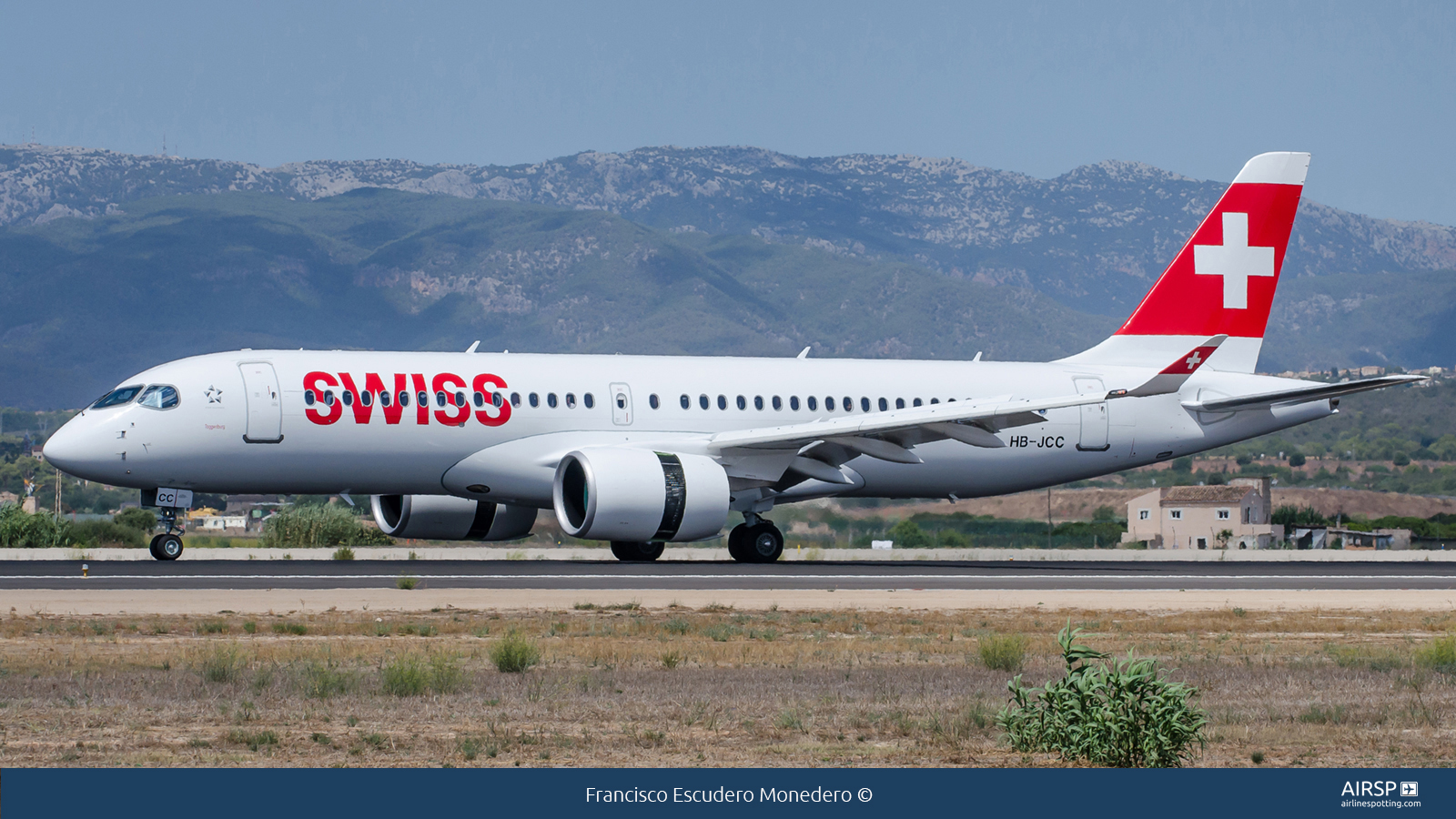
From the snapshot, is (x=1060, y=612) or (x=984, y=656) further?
(x=1060, y=612)

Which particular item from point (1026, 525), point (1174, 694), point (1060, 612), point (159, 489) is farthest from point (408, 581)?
point (1026, 525)

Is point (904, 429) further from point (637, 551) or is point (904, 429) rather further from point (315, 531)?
point (315, 531)

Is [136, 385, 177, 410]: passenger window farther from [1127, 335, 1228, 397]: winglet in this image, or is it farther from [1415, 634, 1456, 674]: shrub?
[1415, 634, 1456, 674]: shrub

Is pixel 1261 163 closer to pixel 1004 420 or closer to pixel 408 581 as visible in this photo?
pixel 1004 420

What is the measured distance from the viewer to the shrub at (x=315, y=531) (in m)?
45.7

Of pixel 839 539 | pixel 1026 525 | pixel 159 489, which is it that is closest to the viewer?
pixel 159 489

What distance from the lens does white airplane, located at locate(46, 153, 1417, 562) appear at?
3070 cm

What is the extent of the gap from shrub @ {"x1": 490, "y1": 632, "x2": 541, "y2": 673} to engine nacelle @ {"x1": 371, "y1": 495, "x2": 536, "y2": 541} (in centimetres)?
1784

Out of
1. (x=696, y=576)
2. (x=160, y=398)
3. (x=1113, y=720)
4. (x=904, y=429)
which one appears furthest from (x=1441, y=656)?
(x=160, y=398)

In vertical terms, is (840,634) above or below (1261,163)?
below

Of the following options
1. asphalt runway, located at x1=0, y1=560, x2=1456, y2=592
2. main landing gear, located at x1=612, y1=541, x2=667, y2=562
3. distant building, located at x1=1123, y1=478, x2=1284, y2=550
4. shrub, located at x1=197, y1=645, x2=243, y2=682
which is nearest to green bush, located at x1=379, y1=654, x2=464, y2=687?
shrub, located at x1=197, y1=645, x2=243, y2=682

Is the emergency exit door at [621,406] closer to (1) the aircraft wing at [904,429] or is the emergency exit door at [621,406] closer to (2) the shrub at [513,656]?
Result: (1) the aircraft wing at [904,429]
